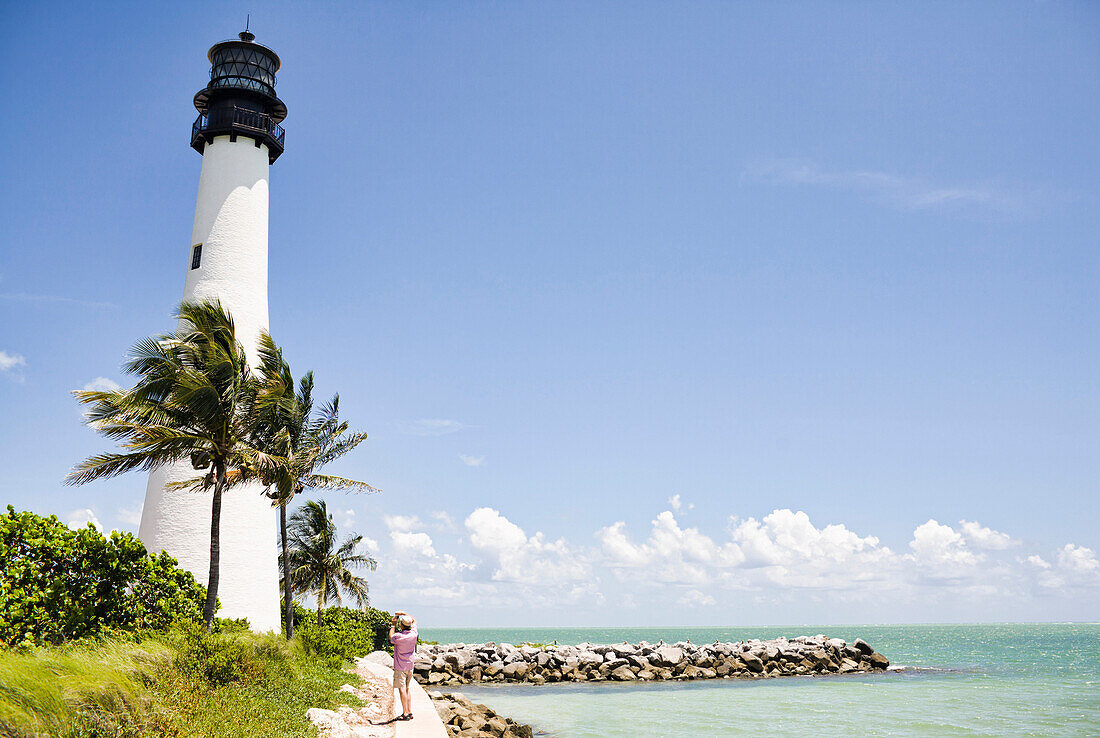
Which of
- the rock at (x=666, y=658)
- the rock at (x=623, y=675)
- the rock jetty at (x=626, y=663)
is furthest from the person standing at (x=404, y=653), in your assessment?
the rock at (x=666, y=658)

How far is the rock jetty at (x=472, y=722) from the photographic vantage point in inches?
693

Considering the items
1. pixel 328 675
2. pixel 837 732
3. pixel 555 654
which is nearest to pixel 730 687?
pixel 555 654

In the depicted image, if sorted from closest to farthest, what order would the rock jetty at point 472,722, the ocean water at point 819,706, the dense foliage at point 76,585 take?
the dense foliage at point 76,585 → the rock jetty at point 472,722 → the ocean water at point 819,706

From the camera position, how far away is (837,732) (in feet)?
74.8

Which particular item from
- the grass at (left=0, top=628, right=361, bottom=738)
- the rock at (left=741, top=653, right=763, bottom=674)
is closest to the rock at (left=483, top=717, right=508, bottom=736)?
the grass at (left=0, top=628, right=361, bottom=738)

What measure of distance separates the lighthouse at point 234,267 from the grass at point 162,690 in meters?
5.86

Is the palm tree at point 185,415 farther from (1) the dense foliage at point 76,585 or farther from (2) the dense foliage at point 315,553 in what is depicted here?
(2) the dense foliage at point 315,553

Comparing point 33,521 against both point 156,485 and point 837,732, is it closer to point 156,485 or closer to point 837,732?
point 156,485

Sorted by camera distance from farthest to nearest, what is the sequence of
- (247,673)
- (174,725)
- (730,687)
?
(730,687) < (247,673) < (174,725)

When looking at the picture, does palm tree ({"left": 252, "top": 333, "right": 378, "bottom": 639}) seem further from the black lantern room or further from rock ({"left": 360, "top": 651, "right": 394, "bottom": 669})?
the black lantern room

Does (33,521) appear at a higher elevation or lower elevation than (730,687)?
higher

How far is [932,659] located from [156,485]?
2267 inches

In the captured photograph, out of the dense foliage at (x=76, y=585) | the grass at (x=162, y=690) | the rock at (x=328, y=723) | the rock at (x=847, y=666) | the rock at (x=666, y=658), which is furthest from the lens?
the rock at (x=847, y=666)

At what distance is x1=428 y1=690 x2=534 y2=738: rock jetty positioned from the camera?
17594mm
